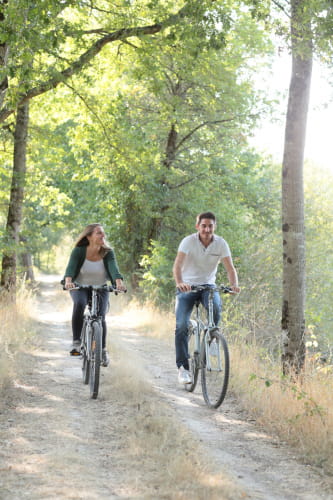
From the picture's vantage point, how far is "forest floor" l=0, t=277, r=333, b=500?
4070 millimetres

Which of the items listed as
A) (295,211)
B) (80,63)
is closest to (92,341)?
(295,211)

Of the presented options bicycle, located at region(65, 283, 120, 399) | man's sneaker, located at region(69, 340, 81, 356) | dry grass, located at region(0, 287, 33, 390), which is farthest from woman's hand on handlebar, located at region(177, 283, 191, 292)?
dry grass, located at region(0, 287, 33, 390)

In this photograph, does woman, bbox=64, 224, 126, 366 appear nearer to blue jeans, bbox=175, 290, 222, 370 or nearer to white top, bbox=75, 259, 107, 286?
white top, bbox=75, 259, 107, 286

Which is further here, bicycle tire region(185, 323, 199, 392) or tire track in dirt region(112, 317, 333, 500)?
bicycle tire region(185, 323, 199, 392)

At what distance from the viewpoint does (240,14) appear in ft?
59.2

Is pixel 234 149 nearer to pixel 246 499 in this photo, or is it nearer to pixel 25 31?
pixel 25 31

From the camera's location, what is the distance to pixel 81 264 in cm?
743

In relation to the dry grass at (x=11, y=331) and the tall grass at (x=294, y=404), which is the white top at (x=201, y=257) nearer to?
the tall grass at (x=294, y=404)

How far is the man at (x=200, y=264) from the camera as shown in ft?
22.7

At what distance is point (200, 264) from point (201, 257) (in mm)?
92

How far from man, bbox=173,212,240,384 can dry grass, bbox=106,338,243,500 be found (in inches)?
46.4

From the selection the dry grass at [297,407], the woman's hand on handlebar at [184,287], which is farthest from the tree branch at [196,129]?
the woman's hand on handlebar at [184,287]

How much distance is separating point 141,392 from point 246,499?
3208 millimetres

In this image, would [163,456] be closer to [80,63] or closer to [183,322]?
[183,322]
